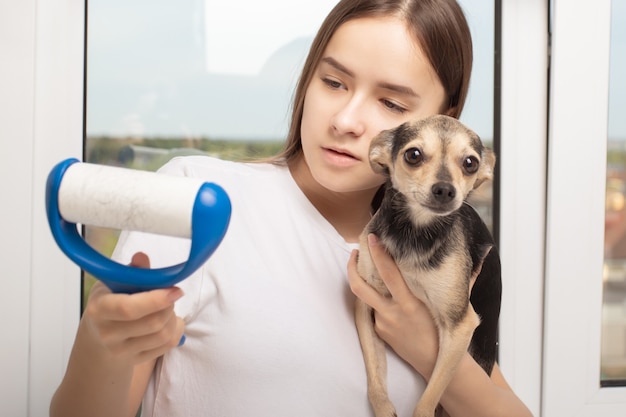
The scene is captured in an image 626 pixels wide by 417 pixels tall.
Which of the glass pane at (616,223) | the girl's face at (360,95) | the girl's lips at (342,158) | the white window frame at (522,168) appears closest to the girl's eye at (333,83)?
the girl's face at (360,95)

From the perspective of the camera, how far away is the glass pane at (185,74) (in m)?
1.69

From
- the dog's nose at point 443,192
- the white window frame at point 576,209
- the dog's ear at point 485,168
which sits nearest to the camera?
the dog's nose at point 443,192

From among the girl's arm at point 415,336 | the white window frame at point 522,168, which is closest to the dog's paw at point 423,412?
the girl's arm at point 415,336

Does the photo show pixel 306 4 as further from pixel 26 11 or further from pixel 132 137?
pixel 26 11

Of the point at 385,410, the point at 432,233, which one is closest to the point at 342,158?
the point at 432,233

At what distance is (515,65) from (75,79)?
1.21 meters

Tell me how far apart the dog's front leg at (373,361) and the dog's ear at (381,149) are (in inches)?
10.8

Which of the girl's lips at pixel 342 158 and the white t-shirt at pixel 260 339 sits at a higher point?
the girl's lips at pixel 342 158

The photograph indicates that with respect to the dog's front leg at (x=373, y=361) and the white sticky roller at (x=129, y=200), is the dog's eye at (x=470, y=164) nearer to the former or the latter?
the dog's front leg at (x=373, y=361)

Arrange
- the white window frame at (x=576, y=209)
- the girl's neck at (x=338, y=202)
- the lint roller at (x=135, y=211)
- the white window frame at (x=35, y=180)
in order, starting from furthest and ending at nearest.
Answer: the white window frame at (x=576, y=209) < the white window frame at (x=35, y=180) < the girl's neck at (x=338, y=202) < the lint roller at (x=135, y=211)

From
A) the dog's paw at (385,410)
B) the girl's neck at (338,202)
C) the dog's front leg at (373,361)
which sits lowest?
the dog's paw at (385,410)

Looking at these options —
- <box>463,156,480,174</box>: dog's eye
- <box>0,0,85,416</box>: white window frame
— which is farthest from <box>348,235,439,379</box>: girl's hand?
<box>0,0,85,416</box>: white window frame

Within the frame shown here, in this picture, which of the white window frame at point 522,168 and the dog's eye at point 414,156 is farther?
the white window frame at point 522,168

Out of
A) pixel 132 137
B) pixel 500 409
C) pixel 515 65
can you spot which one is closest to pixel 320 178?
pixel 500 409
